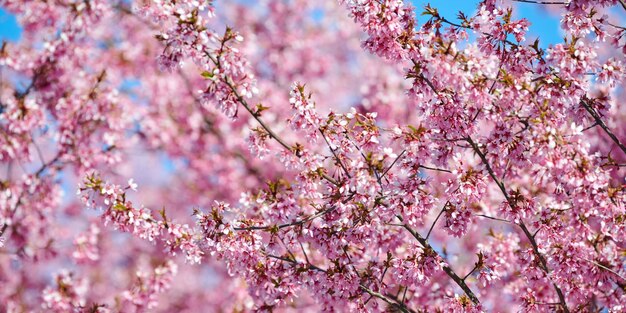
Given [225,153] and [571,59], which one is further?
[225,153]

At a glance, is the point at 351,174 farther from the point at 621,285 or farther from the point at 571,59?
the point at 621,285

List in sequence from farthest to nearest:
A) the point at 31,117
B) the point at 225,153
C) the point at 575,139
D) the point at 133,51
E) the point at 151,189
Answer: the point at 151,189 < the point at 133,51 < the point at 225,153 < the point at 31,117 < the point at 575,139

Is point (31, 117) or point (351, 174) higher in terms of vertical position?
point (31, 117)

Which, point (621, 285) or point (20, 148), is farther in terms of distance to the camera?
point (20, 148)

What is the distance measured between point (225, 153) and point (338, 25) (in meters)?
7.57

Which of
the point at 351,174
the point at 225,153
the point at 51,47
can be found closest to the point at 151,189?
the point at 225,153

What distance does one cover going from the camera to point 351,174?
514cm

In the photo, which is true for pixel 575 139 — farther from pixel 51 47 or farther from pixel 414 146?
pixel 51 47

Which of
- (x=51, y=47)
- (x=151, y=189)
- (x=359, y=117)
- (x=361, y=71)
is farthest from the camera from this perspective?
(x=151, y=189)

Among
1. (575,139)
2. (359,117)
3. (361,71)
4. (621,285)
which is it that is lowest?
(621,285)

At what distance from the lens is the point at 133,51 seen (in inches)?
565

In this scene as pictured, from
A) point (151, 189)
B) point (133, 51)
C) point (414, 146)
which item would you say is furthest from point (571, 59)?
point (151, 189)

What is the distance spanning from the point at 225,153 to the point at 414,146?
9016mm

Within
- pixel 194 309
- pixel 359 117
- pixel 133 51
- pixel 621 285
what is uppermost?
pixel 133 51
